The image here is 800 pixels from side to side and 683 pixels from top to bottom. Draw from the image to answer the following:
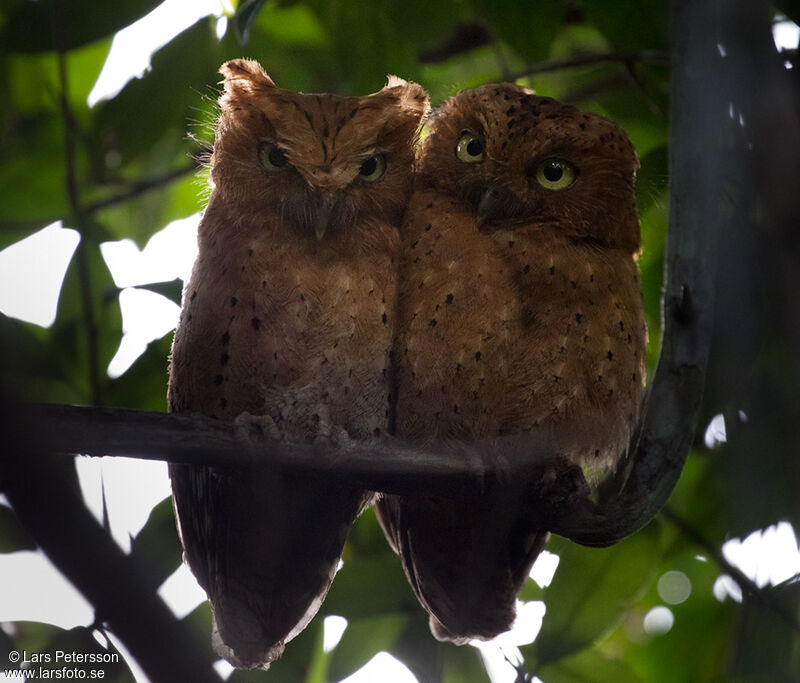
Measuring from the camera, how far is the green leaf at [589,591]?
2.60m

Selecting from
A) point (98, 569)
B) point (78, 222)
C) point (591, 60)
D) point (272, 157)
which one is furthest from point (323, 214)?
point (98, 569)

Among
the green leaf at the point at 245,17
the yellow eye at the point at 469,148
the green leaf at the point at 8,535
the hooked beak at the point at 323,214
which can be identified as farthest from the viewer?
the yellow eye at the point at 469,148

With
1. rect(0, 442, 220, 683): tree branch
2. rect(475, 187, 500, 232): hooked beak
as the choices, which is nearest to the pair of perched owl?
rect(475, 187, 500, 232): hooked beak

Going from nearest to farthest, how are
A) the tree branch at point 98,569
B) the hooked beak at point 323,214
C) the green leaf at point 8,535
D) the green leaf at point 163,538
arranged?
the tree branch at point 98,569, the green leaf at point 8,535, the green leaf at point 163,538, the hooked beak at point 323,214

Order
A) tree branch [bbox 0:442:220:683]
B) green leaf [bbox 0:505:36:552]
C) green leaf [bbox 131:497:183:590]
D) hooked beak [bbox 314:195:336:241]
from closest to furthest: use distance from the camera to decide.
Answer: tree branch [bbox 0:442:220:683] < green leaf [bbox 0:505:36:552] < green leaf [bbox 131:497:183:590] < hooked beak [bbox 314:195:336:241]

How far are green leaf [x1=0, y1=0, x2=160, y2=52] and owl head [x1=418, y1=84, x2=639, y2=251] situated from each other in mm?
991

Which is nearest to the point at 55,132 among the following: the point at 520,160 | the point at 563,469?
the point at 520,160

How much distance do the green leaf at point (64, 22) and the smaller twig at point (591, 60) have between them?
122cm

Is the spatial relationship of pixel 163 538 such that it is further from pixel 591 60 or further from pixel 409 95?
pixel 591 60

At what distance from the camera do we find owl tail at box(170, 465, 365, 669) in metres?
2.50

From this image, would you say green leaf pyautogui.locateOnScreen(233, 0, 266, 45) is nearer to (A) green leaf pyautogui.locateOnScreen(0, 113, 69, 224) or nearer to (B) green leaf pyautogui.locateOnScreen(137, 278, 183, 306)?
(B) green leaf pyautogui.locateOnScreen(137, 278, 183, 306)

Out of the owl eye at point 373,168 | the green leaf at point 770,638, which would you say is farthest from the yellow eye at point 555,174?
the green leaf at point 770,638

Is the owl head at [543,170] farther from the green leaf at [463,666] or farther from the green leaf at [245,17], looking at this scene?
the green leaf at [463,666]

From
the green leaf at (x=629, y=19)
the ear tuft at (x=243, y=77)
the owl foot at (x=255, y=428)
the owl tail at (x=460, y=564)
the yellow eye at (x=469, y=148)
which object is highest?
the green leaf at (x=629, y=19)
